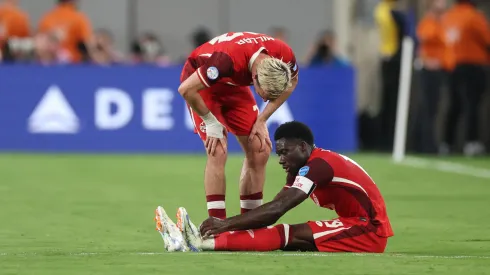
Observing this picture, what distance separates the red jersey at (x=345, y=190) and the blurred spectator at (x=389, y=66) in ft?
39.2

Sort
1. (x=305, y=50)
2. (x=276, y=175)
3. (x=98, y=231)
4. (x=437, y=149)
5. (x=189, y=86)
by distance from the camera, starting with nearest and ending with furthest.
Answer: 1. (x=189, y=86)
2. (x=98, y=231)
3. (x=276, y=175)
4. (x=437, y=149)
5. (x=305, y=50)

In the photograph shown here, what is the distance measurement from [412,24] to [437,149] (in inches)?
108

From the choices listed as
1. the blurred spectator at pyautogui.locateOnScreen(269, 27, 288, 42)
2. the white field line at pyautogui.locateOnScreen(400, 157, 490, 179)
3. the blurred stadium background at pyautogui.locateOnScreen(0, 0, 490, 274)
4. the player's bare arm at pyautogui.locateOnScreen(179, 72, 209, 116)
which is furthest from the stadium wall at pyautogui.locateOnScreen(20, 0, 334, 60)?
the player's bare arm at pyautogui.locateOnScreen(179, 72, 209, 116)

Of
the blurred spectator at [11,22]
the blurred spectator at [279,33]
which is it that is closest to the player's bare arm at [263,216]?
the blurred spectator at [11,22]

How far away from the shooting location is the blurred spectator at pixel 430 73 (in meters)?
20.9

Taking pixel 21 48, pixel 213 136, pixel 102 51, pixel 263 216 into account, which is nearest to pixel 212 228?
pixel 263 216

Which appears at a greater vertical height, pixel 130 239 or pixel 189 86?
pixel 189 86

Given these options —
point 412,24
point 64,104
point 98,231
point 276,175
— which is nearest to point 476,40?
point 412,24

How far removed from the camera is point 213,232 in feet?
28.9

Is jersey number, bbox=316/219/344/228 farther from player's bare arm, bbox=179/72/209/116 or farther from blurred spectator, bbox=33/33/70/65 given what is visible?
blurred spectator, bbox=33/33/70/65

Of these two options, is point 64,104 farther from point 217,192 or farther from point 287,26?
point 217,192

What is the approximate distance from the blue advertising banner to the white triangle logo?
0.02m

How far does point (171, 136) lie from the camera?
2080cm

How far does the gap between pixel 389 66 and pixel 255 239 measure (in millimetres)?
13395
